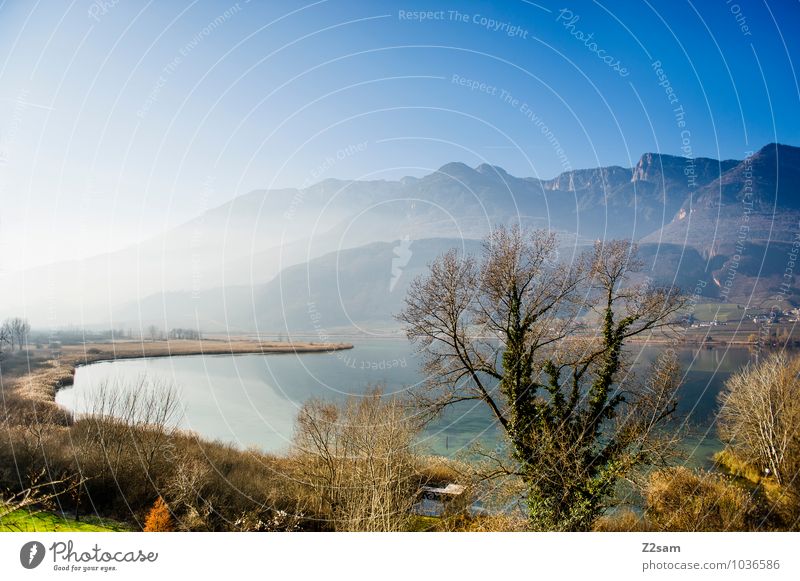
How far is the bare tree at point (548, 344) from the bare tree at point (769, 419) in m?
4.96

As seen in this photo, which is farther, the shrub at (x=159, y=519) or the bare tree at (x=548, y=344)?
the bare tree at (x=548, y=344)

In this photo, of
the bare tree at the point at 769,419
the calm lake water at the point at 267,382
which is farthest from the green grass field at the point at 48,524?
the bare tree at the point at 769,419

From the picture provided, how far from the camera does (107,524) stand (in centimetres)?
782

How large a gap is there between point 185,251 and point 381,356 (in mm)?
5165

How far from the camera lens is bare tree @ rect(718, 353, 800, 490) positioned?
12.8m

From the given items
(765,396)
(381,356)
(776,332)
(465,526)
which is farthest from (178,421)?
(765,396)

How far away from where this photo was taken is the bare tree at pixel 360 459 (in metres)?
9.06

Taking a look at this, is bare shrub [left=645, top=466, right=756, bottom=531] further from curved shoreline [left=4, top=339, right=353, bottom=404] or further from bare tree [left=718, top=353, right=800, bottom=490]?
curved shoreline [left=4, top=339, right=353, bottom=404]

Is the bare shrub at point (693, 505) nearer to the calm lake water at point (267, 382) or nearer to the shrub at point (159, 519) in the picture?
the calm lake water at point (267, 382)
